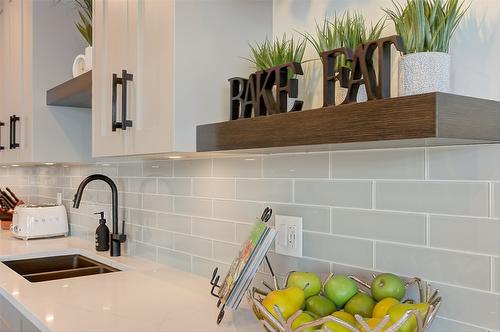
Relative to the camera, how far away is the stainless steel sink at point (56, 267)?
2.15m

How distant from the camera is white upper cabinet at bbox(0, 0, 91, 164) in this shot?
7.98 feet

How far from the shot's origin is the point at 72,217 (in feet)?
9.63

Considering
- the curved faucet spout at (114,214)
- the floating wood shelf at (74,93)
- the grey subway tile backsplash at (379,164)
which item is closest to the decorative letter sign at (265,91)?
the grey subway tile backsplash at (379,164)

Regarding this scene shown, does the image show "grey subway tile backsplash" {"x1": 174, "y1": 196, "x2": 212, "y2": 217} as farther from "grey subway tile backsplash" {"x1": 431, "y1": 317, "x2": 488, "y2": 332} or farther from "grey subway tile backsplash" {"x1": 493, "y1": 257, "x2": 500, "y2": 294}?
"grey subway tile backsplash" {"x1": 493, "y1": 257, "x2": 500, "y2": 294}

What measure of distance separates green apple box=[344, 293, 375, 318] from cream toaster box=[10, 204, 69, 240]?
2223 mm

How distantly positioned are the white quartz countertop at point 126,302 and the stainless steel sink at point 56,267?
19 centimetres

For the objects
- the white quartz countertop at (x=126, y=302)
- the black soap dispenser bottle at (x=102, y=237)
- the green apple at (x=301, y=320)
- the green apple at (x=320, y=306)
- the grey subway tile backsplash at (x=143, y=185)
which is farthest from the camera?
the black soap dispenser bottle at (x=102, y=237)

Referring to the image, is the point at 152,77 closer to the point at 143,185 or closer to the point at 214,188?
the point at 214,188

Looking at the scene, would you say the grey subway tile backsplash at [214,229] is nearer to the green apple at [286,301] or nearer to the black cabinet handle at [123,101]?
the black cabinet handle at [123,101]

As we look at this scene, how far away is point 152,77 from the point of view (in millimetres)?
1446

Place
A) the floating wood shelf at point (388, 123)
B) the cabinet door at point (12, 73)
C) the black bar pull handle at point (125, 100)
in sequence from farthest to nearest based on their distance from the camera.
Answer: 1. the cabinet door at point (12, 73)
2. the black bar pull handle at point (125, 100)
3. the floating wood shelf at point (388, 123)

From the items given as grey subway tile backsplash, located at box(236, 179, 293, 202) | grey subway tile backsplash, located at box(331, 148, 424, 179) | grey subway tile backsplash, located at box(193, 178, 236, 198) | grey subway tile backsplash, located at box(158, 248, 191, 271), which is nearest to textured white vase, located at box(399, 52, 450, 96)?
grey subway tile backsplash, located at box(331, 148, 424, 179)

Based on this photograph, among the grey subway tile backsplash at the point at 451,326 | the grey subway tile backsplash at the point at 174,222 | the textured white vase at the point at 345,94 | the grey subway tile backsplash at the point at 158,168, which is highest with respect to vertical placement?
the textured white vase at the point at 345,94

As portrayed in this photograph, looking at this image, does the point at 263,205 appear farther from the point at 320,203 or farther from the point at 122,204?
the point at 122,204
